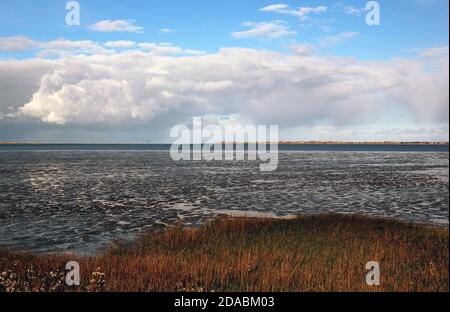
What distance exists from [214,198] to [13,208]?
53.1 ft

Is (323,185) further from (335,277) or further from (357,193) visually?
(335,277)

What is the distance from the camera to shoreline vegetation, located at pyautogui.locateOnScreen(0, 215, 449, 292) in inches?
436

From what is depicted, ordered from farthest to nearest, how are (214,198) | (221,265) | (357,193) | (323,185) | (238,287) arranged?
(323,185), (357,193), (214,198), (221,265), (238,287)

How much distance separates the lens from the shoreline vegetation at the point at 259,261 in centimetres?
1107

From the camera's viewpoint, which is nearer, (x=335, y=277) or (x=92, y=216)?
(x=335, y=277)

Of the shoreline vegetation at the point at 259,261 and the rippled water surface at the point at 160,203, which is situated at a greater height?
the shoreline vegetation at the point at 259,261

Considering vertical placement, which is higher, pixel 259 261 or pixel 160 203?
pixel 259 261

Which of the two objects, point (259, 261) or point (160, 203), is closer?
point (259, 261)

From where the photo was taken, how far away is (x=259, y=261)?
1380cm

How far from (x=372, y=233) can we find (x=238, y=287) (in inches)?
424

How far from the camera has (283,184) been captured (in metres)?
45.9

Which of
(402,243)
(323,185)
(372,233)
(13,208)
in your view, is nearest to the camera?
(402,243)
